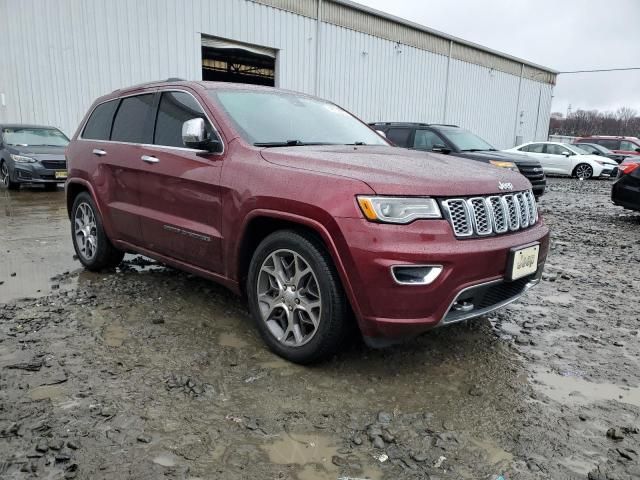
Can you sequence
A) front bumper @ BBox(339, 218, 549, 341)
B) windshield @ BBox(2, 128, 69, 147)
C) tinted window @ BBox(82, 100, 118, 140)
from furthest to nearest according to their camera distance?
windshield @ BBox(2, 128, 69, 147)
tinted window @ BBox(82, 100, 118, 140)
front bumper @ BBox(339, 218, 549, 341)

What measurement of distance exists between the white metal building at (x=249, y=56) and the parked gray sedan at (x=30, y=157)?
1.91 meters

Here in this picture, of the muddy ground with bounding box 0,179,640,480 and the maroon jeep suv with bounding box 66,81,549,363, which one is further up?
the maroon jeep suv with bounding box 66,81,549,363

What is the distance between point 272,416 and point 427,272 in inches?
42.5

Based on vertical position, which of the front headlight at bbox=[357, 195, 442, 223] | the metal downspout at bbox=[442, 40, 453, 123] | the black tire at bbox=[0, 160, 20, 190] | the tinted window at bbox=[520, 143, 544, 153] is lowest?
the black tire at bbox=[0, 160, 20, 190]

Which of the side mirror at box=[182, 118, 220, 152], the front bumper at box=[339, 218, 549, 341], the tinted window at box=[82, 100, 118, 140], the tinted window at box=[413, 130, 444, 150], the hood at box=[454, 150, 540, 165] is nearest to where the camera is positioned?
the front bumper at box=[339, 218, 549, 341]

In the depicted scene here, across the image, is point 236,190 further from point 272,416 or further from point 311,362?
point 272,416

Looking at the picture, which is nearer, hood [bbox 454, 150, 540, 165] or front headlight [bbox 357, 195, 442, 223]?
front headlight [bbox 357, 195, 442, 223]

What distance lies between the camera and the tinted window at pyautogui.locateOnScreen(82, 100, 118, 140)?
15.3 ft

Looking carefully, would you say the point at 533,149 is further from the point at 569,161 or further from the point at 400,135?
the point at 400,135

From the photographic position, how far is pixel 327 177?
9.12 feet

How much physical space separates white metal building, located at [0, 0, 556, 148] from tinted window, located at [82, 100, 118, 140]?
9.95 metres

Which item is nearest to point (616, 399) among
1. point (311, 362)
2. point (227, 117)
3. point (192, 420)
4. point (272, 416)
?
point (311, 362)

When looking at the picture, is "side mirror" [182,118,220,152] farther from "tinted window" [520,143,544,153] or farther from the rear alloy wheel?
the rear alloy wheel

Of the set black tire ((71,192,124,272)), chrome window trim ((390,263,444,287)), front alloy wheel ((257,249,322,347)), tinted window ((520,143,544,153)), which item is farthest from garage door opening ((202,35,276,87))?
chrome window trim ((390,263,444,287))
